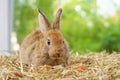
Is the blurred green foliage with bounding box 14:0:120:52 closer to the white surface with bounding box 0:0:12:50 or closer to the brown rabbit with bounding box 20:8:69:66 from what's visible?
the white surface with bounding box 0:0:12:50

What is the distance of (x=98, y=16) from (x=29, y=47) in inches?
98.4

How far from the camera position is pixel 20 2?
505 cm

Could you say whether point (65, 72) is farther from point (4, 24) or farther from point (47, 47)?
point (4, 24)

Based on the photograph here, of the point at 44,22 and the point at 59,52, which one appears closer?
the point at 59,52

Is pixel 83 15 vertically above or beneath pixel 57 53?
above

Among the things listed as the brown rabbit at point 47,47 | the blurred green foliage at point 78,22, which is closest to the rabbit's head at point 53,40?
the brown rabbit at point 47,47

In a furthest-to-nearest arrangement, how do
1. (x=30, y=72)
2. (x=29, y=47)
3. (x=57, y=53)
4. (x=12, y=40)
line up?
(x=12, y=40), (x=29, y=47), (x=57, y=53), (x=30, y=72)

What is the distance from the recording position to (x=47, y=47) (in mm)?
2660

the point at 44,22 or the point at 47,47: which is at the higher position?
the point at 44,22

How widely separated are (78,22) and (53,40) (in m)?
2.57

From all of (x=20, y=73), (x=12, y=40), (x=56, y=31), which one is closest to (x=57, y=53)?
(x=56, y=31)

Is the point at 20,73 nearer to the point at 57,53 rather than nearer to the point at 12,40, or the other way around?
the point at 57,53

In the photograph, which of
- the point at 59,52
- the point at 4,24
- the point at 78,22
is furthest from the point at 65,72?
the point at 78,22

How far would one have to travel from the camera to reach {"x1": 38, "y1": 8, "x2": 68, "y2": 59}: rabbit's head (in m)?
2.60
